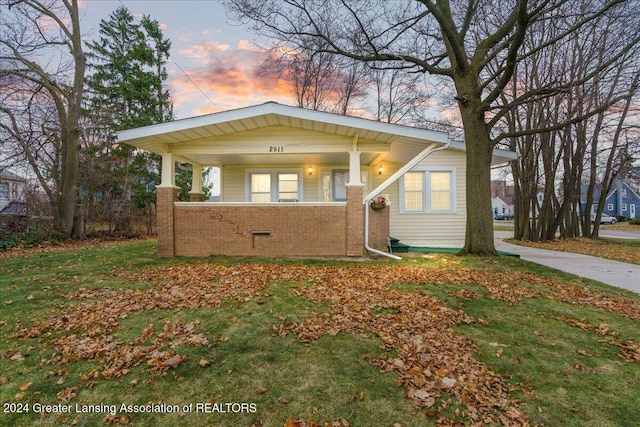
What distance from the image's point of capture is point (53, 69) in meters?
12.6

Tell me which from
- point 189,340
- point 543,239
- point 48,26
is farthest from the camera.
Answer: point 543,239

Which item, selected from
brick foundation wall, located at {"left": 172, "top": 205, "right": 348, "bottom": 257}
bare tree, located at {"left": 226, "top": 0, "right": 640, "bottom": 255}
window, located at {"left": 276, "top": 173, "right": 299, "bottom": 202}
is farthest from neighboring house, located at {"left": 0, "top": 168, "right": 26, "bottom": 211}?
bare tree, located at {"left": 226, "top": 0, "right": 640, "bottom": 255}

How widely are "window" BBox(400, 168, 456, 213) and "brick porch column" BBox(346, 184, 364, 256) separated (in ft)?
10.9

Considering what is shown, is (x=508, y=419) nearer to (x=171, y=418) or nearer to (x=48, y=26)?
(x=171, y=418)

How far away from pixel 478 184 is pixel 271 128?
223 inches

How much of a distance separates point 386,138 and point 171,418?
25.0ft

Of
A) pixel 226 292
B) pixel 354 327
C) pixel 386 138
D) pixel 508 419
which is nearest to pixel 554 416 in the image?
pixel 508 419

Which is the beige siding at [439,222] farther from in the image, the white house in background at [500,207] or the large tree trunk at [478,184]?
the white house in background at [500,207]

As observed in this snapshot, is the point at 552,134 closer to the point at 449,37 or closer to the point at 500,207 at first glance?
the point at 449,37

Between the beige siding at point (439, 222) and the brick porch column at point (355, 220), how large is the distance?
3103 mm

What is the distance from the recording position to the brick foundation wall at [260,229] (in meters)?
8.45

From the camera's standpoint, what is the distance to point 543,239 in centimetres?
1597

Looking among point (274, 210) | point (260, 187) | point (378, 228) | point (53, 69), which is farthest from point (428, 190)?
point (53, 69)

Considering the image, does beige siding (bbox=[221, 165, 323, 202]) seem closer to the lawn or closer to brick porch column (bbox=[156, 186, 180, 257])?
brick porch column (bbox=[156, 186, 180, 257])
